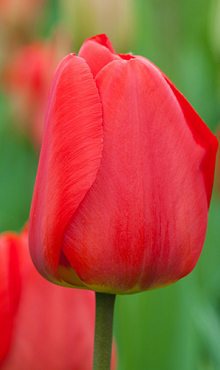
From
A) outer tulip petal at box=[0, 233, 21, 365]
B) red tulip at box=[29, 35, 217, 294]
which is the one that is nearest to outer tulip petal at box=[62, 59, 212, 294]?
red tulip at box=[29, 35, 217, 294]

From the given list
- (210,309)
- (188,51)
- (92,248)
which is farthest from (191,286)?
(188,51)

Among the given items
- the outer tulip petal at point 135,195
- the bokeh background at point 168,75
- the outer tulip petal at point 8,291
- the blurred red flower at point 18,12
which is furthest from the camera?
the blurred red flower at point 18,12

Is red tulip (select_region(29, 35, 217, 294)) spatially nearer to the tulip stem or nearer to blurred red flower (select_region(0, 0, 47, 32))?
the tulip stem

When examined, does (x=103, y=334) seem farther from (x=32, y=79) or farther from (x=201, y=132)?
(x=32, y=79)

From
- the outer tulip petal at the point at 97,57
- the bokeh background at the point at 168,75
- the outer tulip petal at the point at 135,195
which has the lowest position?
the bokeh background at the point at 168,75

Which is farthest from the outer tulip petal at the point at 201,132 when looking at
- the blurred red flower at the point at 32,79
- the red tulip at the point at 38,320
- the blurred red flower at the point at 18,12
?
the blurred red flower at the point at 18,12

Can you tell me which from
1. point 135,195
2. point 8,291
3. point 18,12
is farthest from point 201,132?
point 18,12

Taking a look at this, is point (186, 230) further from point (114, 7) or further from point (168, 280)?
point (114, 7)

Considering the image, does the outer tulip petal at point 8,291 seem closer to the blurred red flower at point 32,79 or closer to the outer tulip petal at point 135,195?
the outer tulip petal at point 135,195
